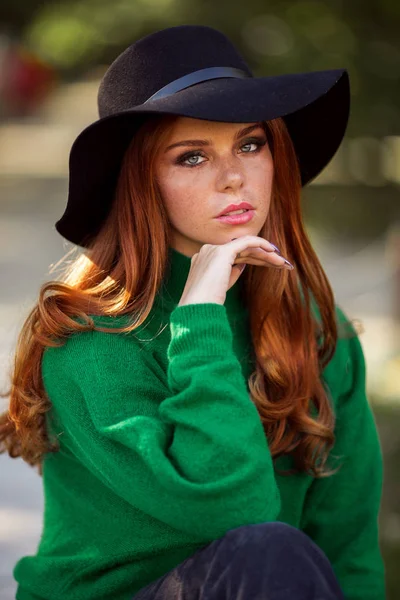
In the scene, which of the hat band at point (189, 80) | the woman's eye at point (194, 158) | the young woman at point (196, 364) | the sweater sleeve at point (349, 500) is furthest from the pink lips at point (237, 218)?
the sweater sleeve at point (349, 500)

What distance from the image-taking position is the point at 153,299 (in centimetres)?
235

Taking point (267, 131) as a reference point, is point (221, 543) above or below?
below

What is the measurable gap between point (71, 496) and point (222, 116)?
3.16ft

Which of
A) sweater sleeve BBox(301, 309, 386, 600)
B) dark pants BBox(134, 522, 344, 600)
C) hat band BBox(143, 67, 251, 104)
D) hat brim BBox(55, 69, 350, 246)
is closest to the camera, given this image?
dark pants BBox(134, 522, 344, 600)

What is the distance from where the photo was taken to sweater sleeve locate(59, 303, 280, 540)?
207cm

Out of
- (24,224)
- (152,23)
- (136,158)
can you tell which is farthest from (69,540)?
(24,224)

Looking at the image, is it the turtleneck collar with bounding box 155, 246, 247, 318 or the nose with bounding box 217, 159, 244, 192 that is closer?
the nose with bounding box 217, 159, 244, 192

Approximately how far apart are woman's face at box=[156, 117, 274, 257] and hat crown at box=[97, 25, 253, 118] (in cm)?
12

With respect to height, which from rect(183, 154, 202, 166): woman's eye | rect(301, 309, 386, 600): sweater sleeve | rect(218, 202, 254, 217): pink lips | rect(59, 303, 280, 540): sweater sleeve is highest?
rect(183, 154, 202, 166): woman's eye

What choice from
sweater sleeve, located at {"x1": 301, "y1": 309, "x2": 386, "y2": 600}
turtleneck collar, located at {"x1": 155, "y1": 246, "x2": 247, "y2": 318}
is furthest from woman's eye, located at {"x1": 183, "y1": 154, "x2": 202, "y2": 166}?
sweater sleeve, located at {"x1": 301, "y1": 309, "x2": 386, "y2": 600}

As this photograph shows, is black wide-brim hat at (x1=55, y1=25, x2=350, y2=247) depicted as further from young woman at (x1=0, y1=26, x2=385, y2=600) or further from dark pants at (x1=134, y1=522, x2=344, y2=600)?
dark pants at (x1=134, y1=522, x2=344, y2=600)

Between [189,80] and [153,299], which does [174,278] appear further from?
[189,80]

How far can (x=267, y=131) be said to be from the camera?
2424mm

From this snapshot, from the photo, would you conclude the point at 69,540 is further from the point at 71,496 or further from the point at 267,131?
the point at 267,131
